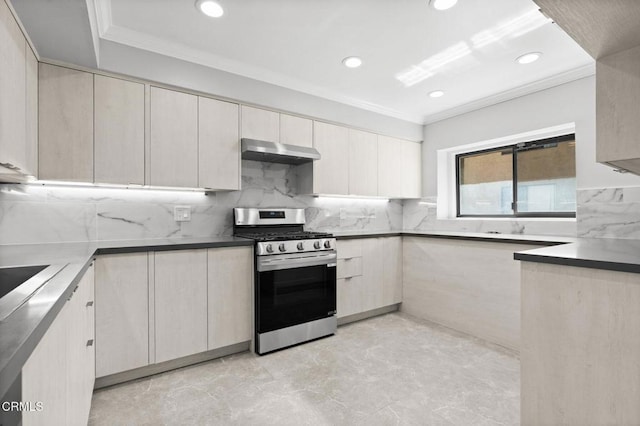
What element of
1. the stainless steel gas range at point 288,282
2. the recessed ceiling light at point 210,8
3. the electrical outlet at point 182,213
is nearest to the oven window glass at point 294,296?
the stainless steel gas range at point 288,282

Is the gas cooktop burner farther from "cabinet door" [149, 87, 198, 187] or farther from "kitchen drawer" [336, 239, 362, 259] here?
"cabinet door" [149, 87, 198, 187]

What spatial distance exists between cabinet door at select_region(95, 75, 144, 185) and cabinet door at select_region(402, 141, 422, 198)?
115 inches

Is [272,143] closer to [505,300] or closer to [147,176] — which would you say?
[147,176]

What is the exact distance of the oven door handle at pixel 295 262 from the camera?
8.19 feet

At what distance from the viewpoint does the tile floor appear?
5.70 feet

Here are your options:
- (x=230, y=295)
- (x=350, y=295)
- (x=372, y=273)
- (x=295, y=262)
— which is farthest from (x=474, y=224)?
(x=230, y=295)

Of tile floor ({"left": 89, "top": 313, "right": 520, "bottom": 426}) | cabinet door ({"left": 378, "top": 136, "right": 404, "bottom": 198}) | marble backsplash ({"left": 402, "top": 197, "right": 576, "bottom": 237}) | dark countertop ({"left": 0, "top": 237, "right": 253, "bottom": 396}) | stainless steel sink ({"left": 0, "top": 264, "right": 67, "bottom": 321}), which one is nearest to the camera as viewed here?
dark countertop ({"left": 0, "top": 237, "right": 253, "bottom": 396})

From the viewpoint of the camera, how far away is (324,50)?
8.22ft

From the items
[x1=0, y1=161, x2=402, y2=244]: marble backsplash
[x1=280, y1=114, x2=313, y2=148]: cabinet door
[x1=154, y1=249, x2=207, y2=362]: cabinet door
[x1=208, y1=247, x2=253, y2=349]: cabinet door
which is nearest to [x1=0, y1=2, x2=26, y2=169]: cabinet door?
[x1=0, y1=161, x2=402, y2=244]: marble backsplash

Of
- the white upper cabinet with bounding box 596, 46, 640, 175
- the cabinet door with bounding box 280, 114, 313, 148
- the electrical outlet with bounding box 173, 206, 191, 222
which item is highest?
the cabinet door with bounding box 280, 114, 313, 148

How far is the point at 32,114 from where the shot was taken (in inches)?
74.4

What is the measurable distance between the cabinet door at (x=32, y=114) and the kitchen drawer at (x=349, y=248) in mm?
2316

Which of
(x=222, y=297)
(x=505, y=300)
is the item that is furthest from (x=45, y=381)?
(x=505, y=300)

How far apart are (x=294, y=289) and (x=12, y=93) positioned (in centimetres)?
211
